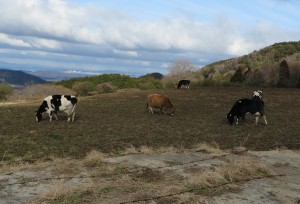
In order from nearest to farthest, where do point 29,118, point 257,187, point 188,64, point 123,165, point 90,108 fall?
1. point 257,187
2. point 123,165
3. point 29,118
4. point 90,108
5. point 188,64

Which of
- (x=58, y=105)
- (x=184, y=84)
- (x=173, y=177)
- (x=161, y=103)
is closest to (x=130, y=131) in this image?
(x=58, y=105)

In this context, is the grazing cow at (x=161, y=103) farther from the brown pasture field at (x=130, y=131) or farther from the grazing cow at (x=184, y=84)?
the grazing cow at (x=184, y=84)

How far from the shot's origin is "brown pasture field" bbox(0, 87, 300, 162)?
14375mm

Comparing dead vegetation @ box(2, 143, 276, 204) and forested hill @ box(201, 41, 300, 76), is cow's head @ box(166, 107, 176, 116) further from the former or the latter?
forested hill @ box(201, 41, 300, 76)

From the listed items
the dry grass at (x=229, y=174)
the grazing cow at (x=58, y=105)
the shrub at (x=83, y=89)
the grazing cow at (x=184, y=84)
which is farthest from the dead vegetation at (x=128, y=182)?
the shrub at (x=83, y=89)

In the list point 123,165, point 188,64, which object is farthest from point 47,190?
point 188,64

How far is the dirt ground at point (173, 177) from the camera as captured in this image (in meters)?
7.34

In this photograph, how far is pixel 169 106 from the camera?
23.3 meters

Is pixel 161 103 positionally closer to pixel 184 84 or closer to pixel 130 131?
pixel 130 131

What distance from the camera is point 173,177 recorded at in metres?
8.80

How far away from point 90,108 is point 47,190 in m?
18.8

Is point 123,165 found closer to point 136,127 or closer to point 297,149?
point 297,149

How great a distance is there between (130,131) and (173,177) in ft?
30.0

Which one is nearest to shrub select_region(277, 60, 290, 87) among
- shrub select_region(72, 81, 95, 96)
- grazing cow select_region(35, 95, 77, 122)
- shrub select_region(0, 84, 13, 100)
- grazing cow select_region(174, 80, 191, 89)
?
grazing cow select_region(174, 80, 191, 89)
